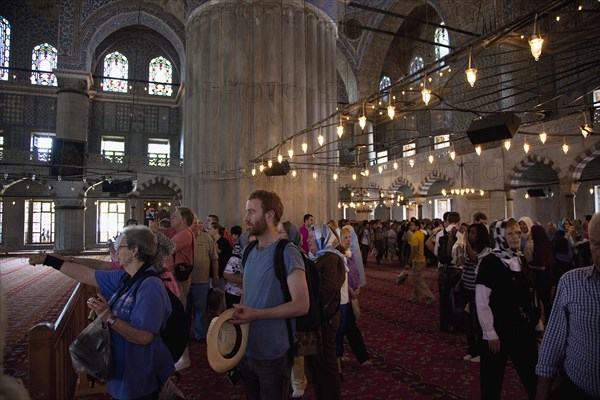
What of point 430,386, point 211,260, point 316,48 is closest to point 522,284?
point 430,386

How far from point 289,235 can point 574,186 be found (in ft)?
38.3

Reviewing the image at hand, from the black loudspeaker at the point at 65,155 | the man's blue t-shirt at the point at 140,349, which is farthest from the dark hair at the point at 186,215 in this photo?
the black loudspeaker at the point at 65,155

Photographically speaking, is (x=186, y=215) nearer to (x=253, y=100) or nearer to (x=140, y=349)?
(x=140, y=349)

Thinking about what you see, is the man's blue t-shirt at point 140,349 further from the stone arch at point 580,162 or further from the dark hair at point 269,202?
the stone arch at point 580,162

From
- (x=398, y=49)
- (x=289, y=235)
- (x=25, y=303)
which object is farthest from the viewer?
(x=398, y=49)

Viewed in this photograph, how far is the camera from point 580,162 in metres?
11.6

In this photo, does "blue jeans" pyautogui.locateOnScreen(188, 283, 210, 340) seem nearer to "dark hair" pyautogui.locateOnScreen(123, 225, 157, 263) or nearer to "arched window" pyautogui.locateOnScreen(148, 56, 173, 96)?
"dark hair" pyautogui.locateOnScreen(123, 225, 157, 263)

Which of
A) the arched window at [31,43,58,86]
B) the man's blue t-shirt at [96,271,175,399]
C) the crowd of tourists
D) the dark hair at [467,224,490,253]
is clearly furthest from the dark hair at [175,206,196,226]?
the arched window at [31,43,58,86]

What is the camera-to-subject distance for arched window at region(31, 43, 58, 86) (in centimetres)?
1912

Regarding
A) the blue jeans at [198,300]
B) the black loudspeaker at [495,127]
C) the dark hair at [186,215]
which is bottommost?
Answer: the blue jeans at [198,300]

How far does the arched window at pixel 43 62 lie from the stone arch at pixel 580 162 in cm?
2221

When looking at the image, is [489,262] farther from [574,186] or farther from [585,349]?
[574,186]

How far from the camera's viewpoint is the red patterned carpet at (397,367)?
3.02m

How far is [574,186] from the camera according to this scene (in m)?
11.9
